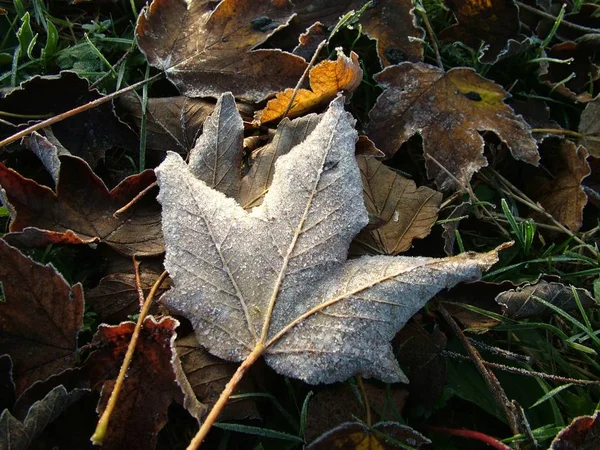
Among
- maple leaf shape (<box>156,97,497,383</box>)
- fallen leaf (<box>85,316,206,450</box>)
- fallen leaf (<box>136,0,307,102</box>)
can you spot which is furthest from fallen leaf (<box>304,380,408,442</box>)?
fallen leaf (<box>136,0,307,102</box>)

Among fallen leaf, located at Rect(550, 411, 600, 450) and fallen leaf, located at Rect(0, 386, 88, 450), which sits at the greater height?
fallen leaf, located at Rect(0, 386, 88, 450)

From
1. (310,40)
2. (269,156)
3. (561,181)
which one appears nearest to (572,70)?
(561,181)

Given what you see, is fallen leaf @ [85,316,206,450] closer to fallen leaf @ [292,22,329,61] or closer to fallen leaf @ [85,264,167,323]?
fallen leaf @ [85,264,167,323]

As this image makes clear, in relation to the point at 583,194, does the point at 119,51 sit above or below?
above

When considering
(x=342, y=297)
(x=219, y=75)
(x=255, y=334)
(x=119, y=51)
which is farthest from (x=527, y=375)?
(x=119, y=51)

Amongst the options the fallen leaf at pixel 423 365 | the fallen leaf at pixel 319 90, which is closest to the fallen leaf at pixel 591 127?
the fallen leaf at pixel 319 90

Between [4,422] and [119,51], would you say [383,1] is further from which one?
[4,422]

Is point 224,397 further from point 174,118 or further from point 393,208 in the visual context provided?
point 174,118
